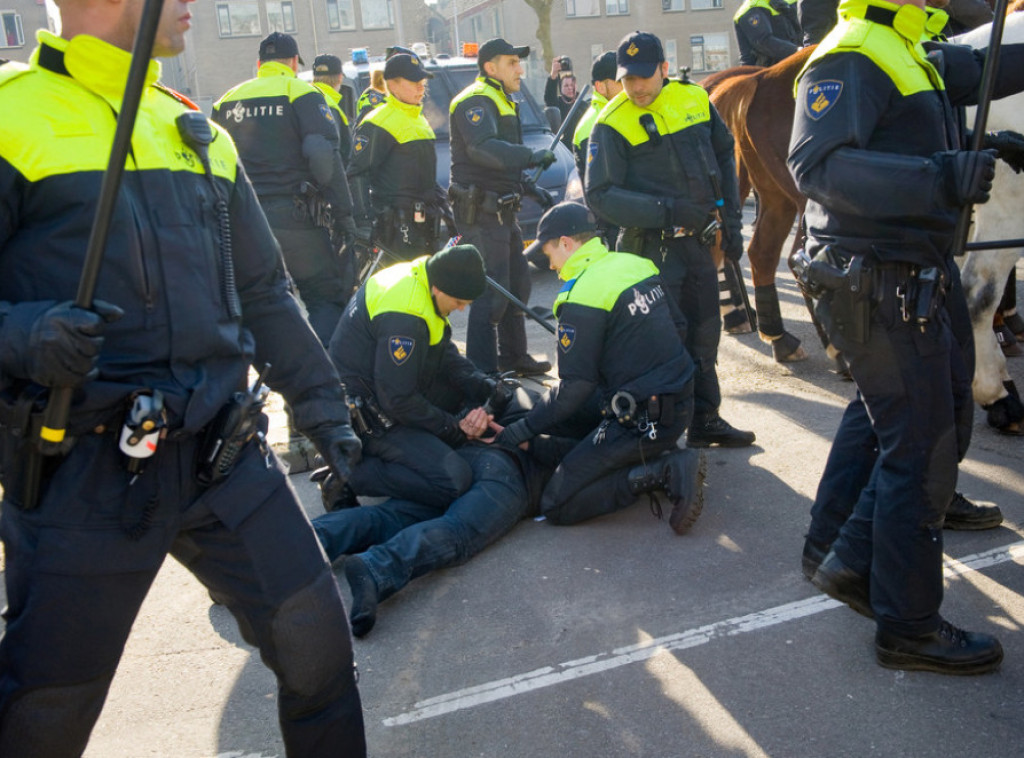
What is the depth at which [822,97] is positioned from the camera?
2863 millimetres

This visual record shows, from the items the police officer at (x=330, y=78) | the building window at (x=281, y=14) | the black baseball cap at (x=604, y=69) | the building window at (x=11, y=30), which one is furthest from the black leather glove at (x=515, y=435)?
the building window at (x=11, y=30)

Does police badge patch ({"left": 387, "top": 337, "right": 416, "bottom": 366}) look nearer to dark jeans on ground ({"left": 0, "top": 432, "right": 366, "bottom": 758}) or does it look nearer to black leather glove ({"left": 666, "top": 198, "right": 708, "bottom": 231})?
black leather glove ({"left": 666, "top": 198, "right": 708, "bottom": 231})

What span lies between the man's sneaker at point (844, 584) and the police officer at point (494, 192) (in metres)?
3.29

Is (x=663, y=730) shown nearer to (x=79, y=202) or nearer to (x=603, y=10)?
(x=79, y=202)

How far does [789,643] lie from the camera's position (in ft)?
10.8

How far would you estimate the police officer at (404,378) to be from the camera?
14.1ft

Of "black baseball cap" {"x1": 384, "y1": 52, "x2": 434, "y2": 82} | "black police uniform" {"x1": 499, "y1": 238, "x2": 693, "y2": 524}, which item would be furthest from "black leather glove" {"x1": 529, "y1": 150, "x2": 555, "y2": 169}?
"black police uniform" {"x1": 499, "y1": 238, "x2": 693, "y2": 524}

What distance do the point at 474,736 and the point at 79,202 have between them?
1770mm

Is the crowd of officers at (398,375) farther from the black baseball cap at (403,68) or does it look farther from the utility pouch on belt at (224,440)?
the black baseball cap at (403,68)

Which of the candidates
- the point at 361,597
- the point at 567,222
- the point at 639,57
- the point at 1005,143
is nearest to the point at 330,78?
the point at 639,57

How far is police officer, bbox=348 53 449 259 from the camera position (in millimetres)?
6734

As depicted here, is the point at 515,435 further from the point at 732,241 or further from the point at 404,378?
the point at 732,241

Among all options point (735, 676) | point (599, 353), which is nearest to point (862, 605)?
point (735, 676)

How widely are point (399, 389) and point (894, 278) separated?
82.4 inches
